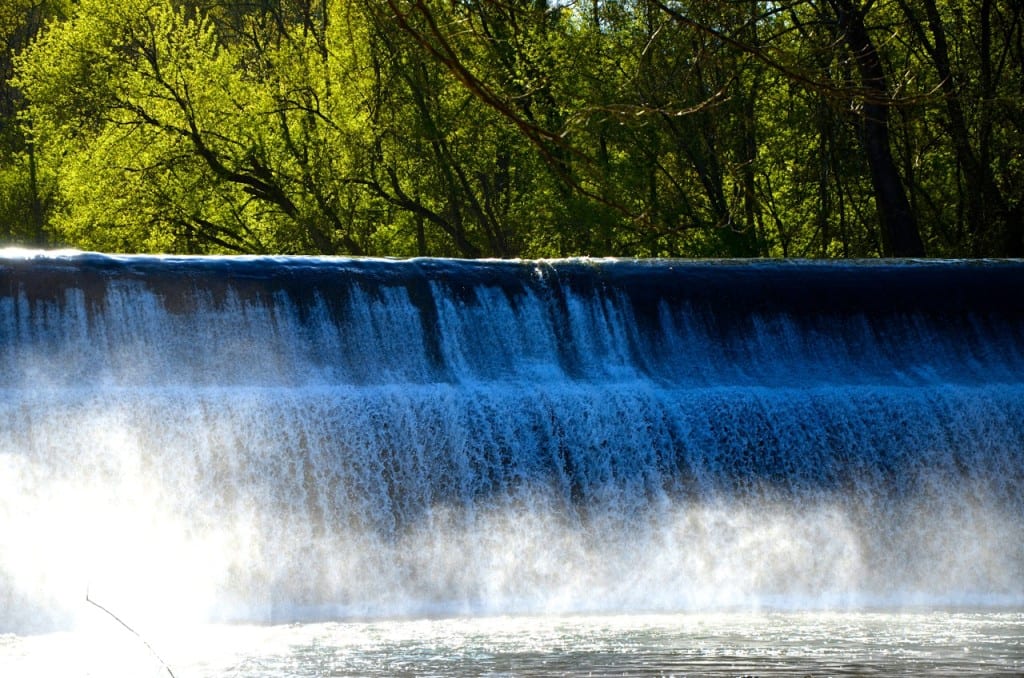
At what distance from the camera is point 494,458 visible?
1122 centimetres

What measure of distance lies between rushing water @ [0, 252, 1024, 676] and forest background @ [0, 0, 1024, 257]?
616 centimetres

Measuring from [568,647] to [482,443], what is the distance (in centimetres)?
316

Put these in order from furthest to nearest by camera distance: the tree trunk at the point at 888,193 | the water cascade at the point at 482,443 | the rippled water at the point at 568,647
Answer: the tree trunk at the point at 888,193
the water cascade at the point at 482,443
the rippled water at the point at 568,647

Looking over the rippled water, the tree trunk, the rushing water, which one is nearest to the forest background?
the tree trunk

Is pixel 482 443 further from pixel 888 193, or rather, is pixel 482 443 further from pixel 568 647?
pixel 888 193

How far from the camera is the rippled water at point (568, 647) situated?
7.37 meters

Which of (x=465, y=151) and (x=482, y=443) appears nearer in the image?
(x=482, y=443)

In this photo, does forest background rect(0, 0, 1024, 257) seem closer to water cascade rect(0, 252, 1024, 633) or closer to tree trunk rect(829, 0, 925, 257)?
tree trunk rect(829, 0, 925, 257)

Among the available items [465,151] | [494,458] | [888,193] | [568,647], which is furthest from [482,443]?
[465,151]

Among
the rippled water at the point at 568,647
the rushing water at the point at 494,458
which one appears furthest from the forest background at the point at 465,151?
the rippled water at the point at 568,647

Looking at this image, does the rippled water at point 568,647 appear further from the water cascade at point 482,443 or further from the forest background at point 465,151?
the forest background at point 465,151

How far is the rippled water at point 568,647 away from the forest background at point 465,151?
10.1 meters

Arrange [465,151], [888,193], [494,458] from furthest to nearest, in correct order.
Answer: [465,151] → [888,193] → [494,458]

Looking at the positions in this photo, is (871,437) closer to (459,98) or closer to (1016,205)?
Result: (1016,205)
